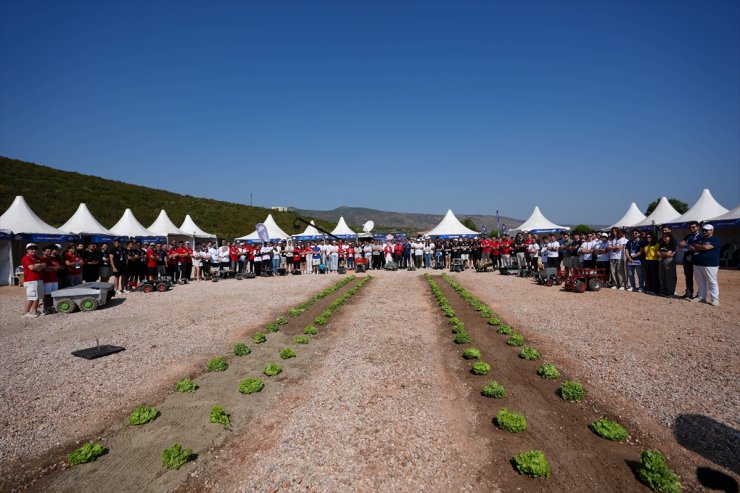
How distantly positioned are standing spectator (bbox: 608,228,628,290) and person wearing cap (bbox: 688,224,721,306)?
3015mm

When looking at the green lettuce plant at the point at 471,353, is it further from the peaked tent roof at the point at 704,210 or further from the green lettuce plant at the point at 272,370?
the peaked tent roof at the point at 704,210

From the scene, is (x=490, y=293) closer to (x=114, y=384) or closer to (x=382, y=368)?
(x=382, y=368)

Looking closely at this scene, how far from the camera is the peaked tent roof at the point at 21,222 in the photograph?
22484 mm

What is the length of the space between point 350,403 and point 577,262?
1657 centimetres

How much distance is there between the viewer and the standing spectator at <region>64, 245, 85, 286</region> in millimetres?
15486

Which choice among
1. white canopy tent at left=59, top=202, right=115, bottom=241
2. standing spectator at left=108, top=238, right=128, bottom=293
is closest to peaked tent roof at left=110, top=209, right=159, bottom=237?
white canopy tent at left=59, top=202, right=115, bottom=241

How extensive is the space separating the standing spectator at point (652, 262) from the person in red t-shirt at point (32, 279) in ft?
71.2

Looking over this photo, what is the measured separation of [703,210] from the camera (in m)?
27.3

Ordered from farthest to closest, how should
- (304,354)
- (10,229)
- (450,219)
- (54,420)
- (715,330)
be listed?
(450,219) < (10,229) < (715,330) < (304,354) < (54,420)

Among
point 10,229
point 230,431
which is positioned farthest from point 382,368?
point 10,229

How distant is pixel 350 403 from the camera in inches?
239

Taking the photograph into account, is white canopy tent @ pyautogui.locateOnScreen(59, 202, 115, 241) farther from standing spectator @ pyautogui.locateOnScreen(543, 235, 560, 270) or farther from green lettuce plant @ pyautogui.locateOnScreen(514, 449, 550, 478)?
Answer: green lettuce plant @ pyautogui.locateOnScreen(514, 449, 550, 478)

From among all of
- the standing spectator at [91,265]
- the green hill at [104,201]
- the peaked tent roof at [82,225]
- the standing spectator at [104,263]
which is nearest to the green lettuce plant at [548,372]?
the standing spectator at [91,265]

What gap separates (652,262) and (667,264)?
2.02 feet
